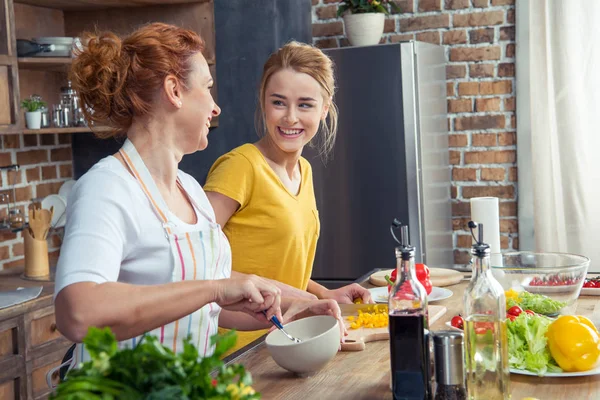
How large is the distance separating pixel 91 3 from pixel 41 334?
159cm

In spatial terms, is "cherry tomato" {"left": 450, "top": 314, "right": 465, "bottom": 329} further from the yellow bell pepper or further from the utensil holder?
the utensil holder

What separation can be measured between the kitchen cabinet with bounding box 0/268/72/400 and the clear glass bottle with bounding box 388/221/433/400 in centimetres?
163

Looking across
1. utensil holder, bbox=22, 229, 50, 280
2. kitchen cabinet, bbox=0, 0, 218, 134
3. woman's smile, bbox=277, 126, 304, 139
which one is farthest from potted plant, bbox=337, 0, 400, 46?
utensil holder, bbox=22, 229, 50, 280

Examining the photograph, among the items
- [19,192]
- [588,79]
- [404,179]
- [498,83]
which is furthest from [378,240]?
[19,192]

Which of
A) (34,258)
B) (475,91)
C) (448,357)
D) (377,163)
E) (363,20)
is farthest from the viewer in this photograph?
(475,91)

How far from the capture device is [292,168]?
7.65 feet

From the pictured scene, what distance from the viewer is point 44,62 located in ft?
10.3

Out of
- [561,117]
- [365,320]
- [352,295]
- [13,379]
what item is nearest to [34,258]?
[13,379]

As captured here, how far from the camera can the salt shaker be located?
1.23m

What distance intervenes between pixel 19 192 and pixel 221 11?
125cm

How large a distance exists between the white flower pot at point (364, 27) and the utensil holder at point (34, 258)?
177 centimetres

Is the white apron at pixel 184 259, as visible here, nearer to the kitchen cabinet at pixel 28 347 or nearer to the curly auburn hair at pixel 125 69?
the curly auburn hair at pixel 125 69

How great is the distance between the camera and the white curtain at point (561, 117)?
12.3ft

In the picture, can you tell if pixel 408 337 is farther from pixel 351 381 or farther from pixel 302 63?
pixel 302 63
